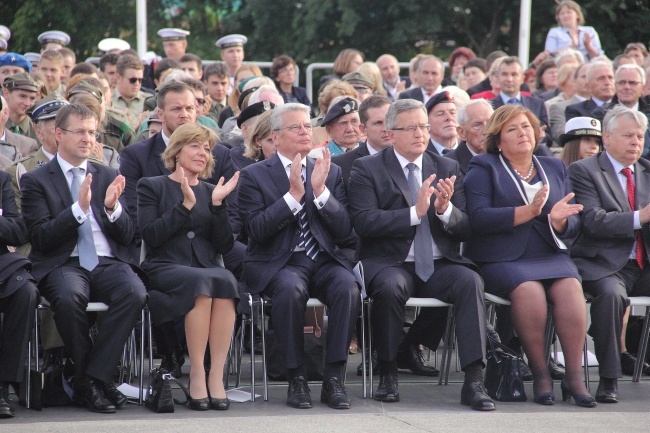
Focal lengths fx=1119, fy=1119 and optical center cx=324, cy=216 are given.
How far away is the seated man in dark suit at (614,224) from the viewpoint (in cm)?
748

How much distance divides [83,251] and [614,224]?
141 inches

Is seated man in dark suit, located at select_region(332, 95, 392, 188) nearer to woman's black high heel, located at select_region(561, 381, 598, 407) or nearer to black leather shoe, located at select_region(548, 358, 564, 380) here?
black leather shoe, located at select_region(548, 358, 564, 380)

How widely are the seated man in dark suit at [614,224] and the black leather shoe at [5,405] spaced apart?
12.3 feet

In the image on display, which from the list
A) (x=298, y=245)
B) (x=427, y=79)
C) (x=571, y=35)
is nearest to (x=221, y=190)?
(x=298, y=245)

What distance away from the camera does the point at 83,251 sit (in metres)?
7.30

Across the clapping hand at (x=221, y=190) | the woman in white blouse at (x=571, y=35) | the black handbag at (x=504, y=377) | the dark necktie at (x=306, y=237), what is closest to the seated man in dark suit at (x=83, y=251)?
the clapping hand at (x=221, y=190)

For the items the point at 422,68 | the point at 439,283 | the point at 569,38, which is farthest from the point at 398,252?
the point at 569,38

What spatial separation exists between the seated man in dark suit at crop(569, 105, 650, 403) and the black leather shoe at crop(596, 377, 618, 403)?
1.9 inches

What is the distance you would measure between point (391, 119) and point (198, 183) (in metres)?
1.42

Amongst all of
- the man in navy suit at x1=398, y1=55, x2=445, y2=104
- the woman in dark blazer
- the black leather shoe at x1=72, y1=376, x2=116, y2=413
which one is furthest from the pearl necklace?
the man in navy suit at x1=398, y1=55, x2=445, y2=104

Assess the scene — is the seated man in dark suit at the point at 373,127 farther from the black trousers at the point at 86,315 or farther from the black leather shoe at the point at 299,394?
the black trousers at the point at 86,315

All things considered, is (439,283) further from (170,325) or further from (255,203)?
(170,325)

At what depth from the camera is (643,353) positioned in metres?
7.88

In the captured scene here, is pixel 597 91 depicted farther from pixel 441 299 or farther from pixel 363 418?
pixel 363 418
